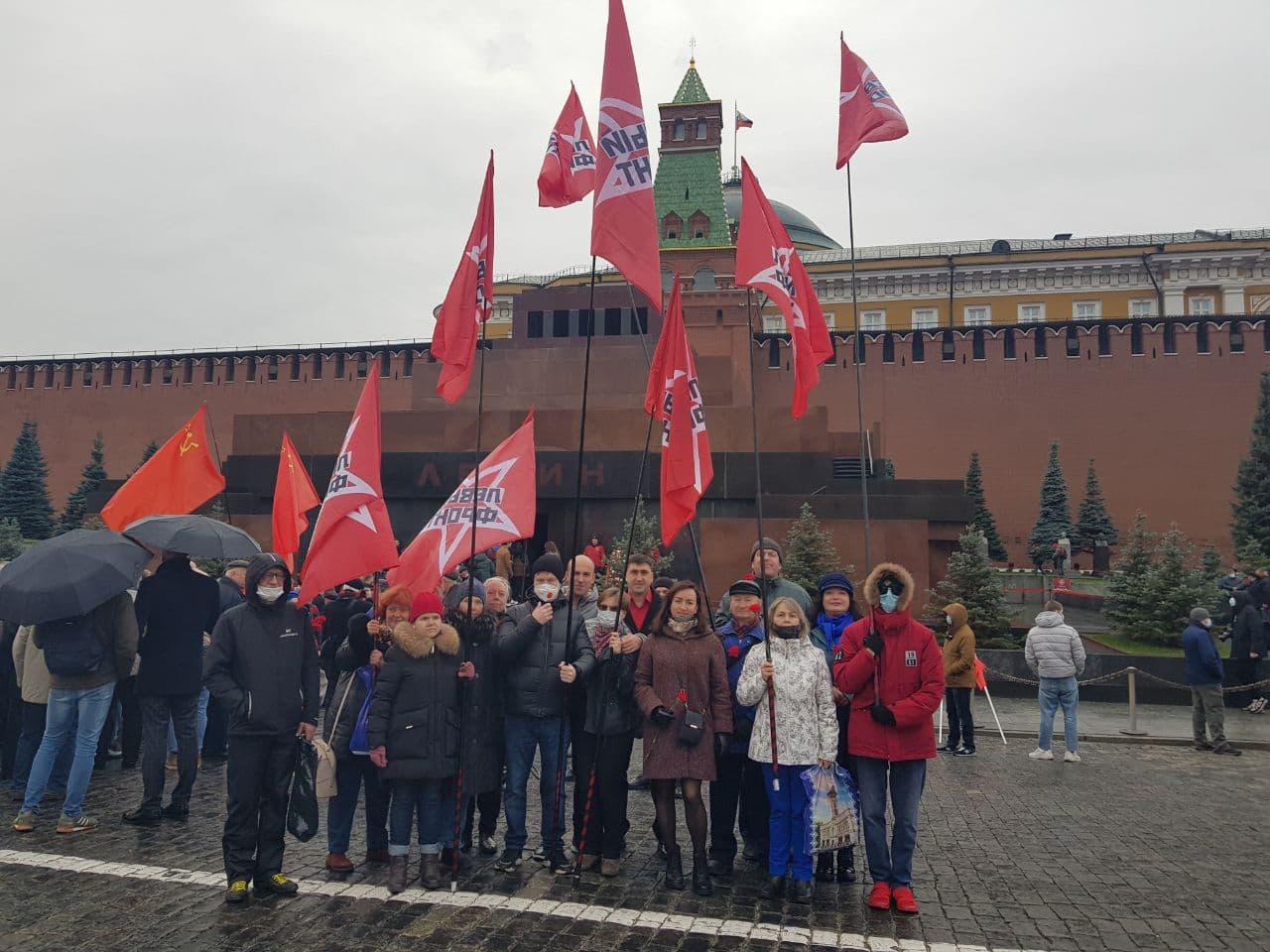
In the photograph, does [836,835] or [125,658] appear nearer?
[836,835]

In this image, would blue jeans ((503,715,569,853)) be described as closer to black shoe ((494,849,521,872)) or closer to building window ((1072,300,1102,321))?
black shoe ((494,849,521,872))

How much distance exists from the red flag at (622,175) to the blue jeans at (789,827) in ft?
8.83

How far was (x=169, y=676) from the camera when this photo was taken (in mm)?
5672

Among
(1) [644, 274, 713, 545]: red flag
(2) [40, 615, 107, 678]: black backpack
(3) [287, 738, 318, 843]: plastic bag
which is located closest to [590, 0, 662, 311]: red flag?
(1) [644, 274, 713, 545]: red flag

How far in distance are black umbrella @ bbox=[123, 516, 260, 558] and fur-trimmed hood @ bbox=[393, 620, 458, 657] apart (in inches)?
84.5

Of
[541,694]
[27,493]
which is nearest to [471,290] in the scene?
[541,694]

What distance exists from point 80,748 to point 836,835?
425 cm

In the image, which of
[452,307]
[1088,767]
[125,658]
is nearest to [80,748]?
[125,658]

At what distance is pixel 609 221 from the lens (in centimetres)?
535

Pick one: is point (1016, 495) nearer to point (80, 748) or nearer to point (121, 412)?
point (80, 748)

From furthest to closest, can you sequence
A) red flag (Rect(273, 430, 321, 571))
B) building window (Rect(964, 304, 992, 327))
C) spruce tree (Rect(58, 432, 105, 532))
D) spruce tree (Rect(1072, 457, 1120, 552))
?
building window (Rect(964, 304, 992, 327)) → spruce tree (Rect(58, 432, 105, 532)) → spruce tree (Rect(1072, 457, 1120, 552)) → red flag (Rect(273, 430, 321, 571))

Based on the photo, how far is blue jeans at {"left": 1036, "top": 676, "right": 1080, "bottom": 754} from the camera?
8.10 m

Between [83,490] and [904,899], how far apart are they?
1565 inches

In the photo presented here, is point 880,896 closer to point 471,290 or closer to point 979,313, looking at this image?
point 471,290
